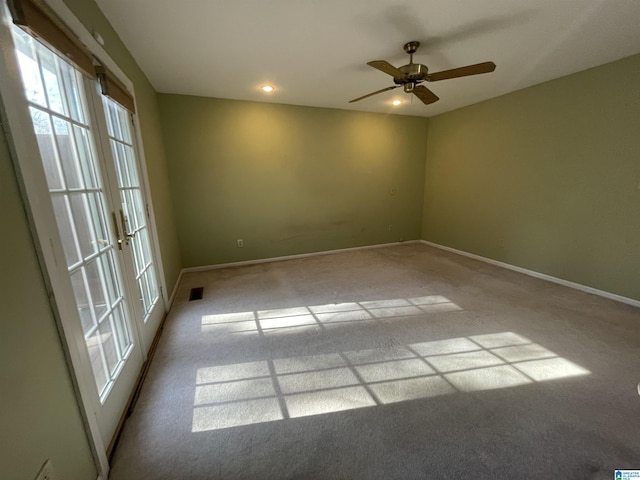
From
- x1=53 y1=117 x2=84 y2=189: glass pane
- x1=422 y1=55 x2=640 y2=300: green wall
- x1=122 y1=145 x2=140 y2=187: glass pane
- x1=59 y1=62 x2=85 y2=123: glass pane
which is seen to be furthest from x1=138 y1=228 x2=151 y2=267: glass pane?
x1=422 y1=55 x2=640 y2=300: green wall

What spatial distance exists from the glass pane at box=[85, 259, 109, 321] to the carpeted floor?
64 centimetres

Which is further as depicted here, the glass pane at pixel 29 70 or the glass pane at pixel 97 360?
the glass pane at pixel 97 360

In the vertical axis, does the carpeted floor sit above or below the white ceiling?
below

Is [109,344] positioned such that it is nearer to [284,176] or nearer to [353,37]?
[353,37]

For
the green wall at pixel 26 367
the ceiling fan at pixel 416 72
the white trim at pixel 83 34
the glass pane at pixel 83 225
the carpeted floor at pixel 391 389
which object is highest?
the ceiling fan at pixel 416 72

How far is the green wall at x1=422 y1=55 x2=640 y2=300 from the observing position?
257 cm

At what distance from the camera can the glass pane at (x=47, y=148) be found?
1.02 meters

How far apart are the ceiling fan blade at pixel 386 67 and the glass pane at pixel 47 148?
1924mm

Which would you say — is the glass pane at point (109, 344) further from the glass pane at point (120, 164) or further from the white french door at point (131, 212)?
the glass pane at point (120, 164)

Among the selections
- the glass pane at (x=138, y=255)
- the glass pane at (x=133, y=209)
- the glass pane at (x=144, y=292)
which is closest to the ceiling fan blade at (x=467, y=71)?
the glass pane at (x=133, y=209)

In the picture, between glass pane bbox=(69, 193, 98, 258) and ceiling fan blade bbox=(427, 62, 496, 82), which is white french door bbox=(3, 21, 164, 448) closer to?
glass pane bbox=(69, 193, 98, 258)

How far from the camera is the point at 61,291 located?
0.99 meters

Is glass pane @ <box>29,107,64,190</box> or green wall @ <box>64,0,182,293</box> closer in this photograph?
glass pane @ <box>29,107,64,190</box>

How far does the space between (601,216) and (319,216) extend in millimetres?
3482
